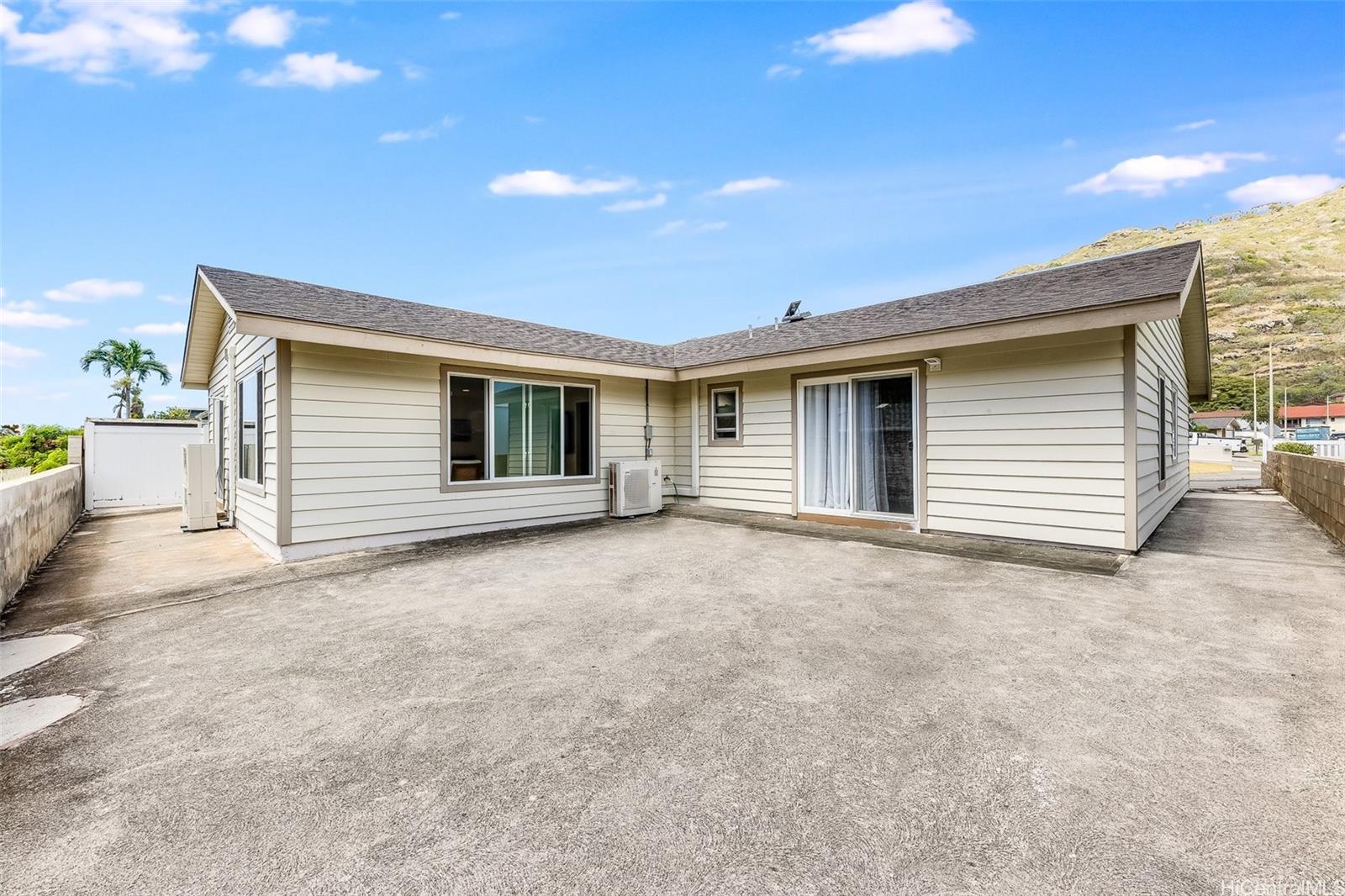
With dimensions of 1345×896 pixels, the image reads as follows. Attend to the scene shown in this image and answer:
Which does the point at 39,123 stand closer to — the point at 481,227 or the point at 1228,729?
the point at 481,227

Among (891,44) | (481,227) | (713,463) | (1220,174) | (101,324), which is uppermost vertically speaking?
(1220,174)

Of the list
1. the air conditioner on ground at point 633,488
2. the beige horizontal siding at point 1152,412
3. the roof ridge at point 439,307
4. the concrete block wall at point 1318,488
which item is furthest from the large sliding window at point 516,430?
the concrete block wall at point 1318,488

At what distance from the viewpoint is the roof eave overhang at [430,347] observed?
526cm

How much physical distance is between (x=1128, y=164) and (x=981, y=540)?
140 m

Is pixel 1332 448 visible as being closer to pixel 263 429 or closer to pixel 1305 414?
pixel 263 429

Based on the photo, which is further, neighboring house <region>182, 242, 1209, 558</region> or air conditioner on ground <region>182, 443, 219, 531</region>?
air conditioner on ground <region>182, 443, 219, 531</region>

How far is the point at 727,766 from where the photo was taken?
6.85 ft

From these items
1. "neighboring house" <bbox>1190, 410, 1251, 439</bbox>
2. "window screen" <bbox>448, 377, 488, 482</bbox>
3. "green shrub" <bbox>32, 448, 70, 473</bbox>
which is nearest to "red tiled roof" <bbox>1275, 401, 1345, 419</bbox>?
"neighboring house" <bbox>1190, 410, 1251, 439</bbox>

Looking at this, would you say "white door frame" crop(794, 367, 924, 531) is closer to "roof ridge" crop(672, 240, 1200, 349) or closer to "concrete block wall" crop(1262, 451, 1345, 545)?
"roof ridge" crop(672, 240, 1200, 349)

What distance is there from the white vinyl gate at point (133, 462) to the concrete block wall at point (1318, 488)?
17325 millimetres

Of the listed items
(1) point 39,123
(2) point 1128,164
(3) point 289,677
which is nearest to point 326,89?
(1) point 39,123

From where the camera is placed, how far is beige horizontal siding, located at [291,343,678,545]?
5.86 m

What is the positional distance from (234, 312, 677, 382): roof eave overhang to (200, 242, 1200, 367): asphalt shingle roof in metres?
0.08

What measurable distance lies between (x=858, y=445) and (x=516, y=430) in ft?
15.2
